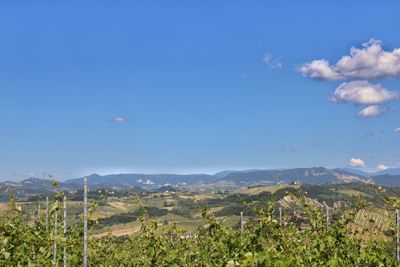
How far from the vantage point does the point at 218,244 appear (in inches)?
587

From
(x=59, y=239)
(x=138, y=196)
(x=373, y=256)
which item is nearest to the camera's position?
(x=373, y=256)

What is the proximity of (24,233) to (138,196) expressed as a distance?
416 centimetres

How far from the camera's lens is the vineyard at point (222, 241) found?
11805mm

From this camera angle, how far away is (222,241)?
15422 millimetres

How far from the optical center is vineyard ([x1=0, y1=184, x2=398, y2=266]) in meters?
11.8

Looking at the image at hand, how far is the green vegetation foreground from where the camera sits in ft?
38.4

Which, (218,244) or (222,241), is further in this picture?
(222,241)

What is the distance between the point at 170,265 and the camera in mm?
13617

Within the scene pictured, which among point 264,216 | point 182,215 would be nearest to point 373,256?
point 264,216

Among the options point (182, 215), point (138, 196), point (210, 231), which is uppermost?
point (138, 196)

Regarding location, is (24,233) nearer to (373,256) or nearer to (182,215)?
(373,256)

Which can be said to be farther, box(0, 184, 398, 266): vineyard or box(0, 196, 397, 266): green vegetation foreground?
box(0, 184, 398, 266): vineyard

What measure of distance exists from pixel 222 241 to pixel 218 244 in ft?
1.75

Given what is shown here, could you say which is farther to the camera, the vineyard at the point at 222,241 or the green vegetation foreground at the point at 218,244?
the vineyard at the point at 222,241
